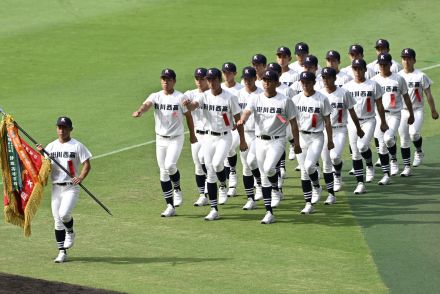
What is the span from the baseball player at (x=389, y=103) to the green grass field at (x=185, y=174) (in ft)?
Answer: 2.05

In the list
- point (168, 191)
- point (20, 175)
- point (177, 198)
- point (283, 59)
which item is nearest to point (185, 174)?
point (177, 198)

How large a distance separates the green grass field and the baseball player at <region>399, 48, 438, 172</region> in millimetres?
618

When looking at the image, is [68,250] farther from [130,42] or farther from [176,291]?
[130,42]

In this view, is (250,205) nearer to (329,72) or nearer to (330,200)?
(330,200)

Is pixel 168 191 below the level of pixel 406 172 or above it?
above

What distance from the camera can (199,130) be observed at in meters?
21.4

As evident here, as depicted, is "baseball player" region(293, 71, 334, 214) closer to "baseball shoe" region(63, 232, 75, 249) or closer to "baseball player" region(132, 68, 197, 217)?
"baseball player" region(132, 68, 197, 217)

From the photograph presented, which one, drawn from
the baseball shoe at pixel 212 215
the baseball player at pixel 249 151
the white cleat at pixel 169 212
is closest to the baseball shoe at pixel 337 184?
the baseball player at pixel 249 151

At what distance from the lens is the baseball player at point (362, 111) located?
22.3 m

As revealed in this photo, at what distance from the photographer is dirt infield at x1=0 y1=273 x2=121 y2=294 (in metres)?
16.4

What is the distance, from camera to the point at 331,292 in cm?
1655

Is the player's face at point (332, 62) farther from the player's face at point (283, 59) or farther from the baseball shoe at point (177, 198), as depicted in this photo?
the baseball shoe at point (177, 198)

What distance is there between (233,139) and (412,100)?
3.79 meters

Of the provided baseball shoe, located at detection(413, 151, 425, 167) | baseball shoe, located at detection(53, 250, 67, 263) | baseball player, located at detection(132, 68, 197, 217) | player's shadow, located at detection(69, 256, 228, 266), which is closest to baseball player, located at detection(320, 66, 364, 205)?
baseball player, located at detection(132, 68, 197, 217)
